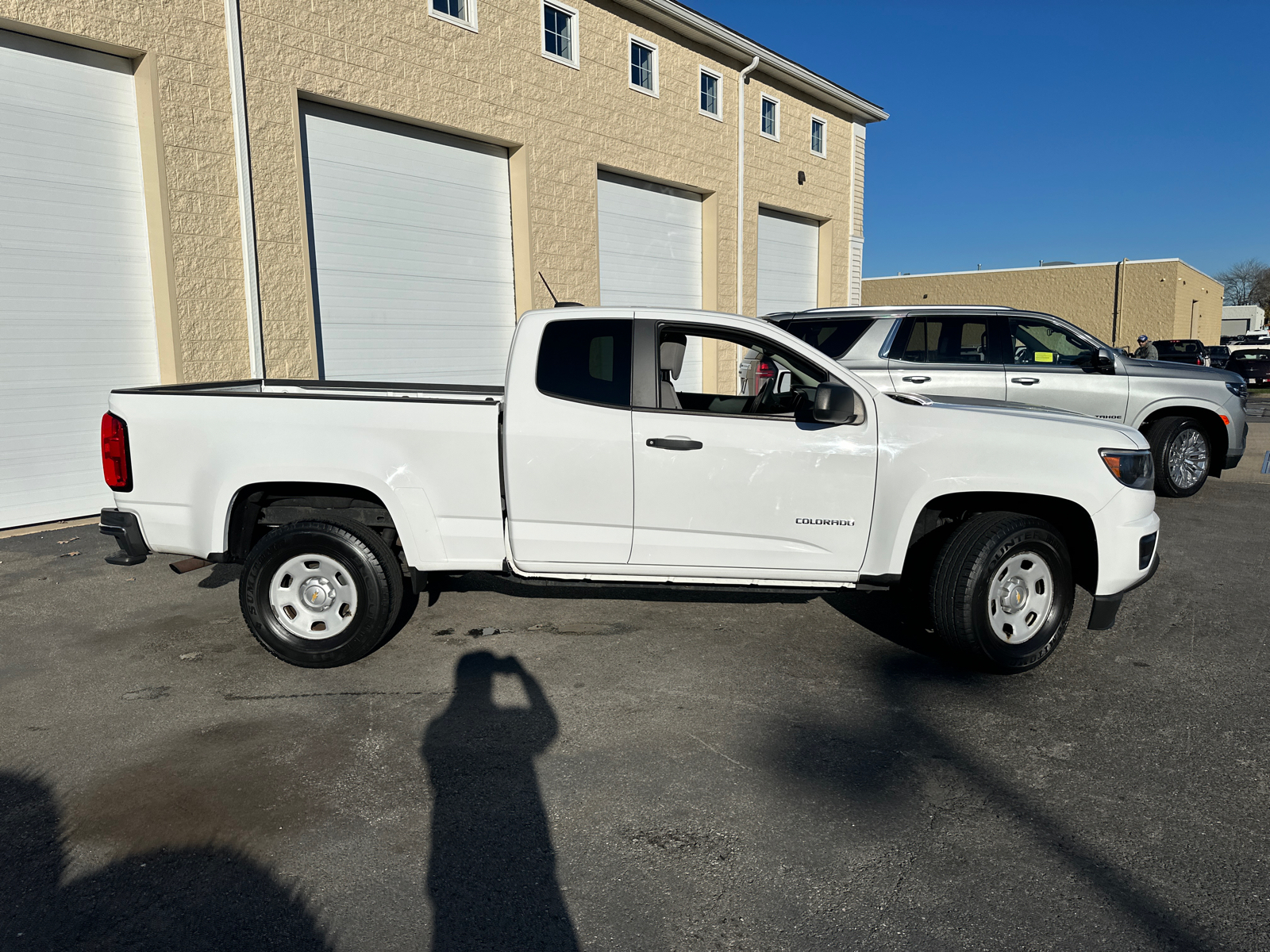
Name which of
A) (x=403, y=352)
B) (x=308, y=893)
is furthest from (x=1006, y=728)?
(x=403, y=352)

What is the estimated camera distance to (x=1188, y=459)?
966cm

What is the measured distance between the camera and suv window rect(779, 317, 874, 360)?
904 centimetres

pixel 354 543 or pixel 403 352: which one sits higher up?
pixel 403 352

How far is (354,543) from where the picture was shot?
15.7 feet

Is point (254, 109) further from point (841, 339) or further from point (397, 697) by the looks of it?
point (397, 697)

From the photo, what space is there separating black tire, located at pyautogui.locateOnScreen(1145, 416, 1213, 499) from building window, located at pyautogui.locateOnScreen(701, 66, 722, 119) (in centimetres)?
1032

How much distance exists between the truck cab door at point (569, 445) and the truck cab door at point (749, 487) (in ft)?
0.36

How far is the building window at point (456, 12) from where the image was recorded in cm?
1156

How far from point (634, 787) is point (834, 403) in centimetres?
215

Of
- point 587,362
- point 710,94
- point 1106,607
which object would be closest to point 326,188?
point 587,362

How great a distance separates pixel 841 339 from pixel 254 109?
6.87m

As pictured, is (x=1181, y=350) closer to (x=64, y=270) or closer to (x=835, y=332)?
(x=835, y=332)

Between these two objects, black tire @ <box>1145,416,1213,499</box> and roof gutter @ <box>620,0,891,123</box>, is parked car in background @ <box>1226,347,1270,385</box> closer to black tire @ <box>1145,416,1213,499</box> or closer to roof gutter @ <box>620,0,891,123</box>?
roof gutter @ <box>620,0,891,123</box>

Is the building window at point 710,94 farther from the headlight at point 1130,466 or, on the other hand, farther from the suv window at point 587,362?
the headlight at point 1130,466
